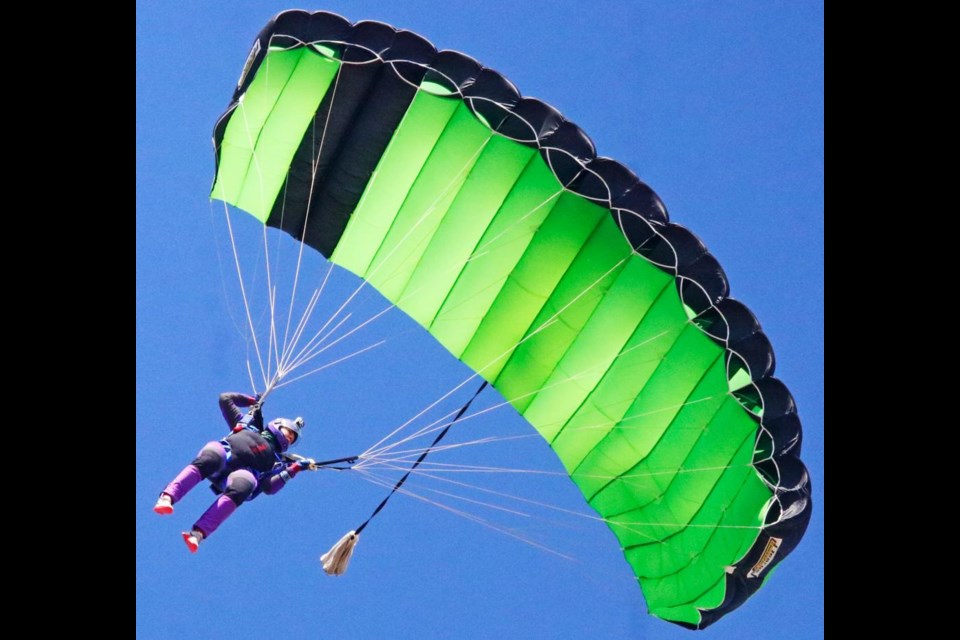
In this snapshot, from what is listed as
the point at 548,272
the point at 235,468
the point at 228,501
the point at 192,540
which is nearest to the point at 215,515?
the point at 228,501

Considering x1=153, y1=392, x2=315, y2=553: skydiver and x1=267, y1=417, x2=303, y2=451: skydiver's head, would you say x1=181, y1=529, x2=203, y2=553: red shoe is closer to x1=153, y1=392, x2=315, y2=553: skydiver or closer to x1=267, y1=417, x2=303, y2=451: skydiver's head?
x1=153, y1=392, x2=315, y2=553: skydiver

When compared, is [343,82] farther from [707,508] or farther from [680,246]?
[707,508]

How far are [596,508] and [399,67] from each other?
397 cm

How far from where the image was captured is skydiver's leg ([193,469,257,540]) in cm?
948

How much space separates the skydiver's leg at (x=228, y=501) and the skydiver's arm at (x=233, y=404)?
2.33ft

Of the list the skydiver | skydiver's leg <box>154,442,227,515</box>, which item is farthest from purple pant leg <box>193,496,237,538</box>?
skydiver's leg <box>154,442,227,515</box>

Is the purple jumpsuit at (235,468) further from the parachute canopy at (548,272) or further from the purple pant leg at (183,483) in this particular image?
the parachute canopy at (548,272)

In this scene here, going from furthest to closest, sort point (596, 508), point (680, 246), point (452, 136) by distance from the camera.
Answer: point (596, 508) < point (452, 136) < point (680, 246)

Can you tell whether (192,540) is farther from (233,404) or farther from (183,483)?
(233,404)

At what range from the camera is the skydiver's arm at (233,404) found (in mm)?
10477

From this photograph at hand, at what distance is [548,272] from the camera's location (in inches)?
429

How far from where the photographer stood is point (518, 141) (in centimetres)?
1010

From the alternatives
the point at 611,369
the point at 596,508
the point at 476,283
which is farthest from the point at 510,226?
the point at 596,508

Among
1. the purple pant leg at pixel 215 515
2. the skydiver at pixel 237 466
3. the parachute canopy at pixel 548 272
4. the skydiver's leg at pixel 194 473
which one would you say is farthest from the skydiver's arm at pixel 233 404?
the parachute canopy at pixel 548 272
